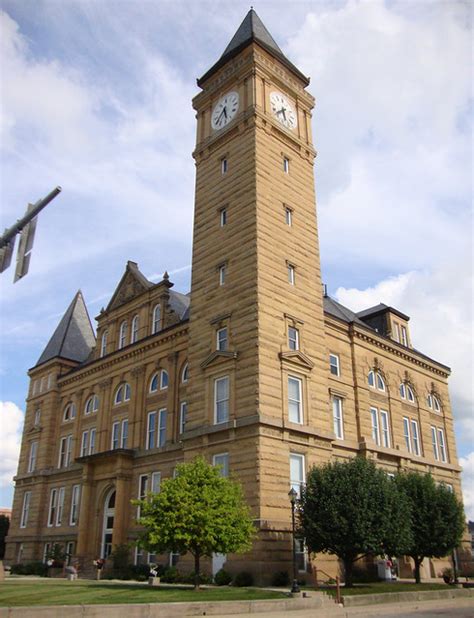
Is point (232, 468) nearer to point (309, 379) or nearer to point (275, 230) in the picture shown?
point (309, 379)

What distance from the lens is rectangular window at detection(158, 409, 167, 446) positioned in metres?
40.8

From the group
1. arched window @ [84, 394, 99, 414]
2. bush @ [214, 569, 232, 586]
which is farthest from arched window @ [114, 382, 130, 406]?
bush @ [214, 569, 232, 586]

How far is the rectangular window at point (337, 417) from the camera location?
37.4 m

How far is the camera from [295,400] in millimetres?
32781

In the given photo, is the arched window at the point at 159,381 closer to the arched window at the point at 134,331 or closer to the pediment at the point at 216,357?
the arched window at the point at 134,331

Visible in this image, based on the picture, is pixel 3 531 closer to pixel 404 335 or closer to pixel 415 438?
pixel 415 438

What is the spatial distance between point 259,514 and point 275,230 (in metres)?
16.4

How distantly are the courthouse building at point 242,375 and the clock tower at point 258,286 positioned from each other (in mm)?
104

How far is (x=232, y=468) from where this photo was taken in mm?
30125

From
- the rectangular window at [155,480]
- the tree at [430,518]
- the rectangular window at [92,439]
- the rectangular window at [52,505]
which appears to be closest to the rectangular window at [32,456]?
the rectangular window at [52,505]

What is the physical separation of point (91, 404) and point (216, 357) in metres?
21.0

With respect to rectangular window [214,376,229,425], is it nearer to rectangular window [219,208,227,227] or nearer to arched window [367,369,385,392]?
rectangular window [219,208,227,227]

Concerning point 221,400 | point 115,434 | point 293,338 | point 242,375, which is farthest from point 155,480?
point 293,338

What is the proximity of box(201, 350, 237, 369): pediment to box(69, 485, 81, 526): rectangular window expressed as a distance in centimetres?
1987
